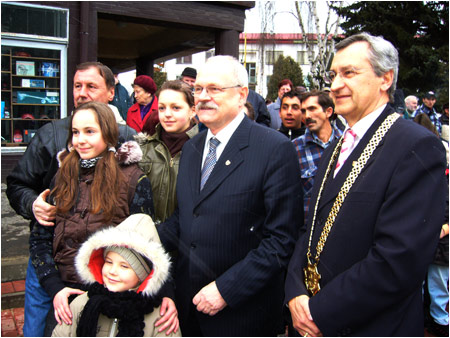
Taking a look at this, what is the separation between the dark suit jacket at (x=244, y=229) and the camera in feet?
7.11

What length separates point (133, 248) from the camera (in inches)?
83.2

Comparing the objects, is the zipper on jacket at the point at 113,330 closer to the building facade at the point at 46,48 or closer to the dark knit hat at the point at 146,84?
the dark knit hat at the point at 146,84

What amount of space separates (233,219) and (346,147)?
704mm

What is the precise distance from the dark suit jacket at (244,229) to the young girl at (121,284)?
25 centimetres

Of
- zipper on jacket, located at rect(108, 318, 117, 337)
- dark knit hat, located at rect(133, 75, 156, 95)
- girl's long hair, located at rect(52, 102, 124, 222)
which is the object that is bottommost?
zipper on jacket, located at rect(108, 318, 117, 337)

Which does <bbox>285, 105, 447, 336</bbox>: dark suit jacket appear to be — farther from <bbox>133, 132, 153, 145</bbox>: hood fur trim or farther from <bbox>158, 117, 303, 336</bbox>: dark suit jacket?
<bbox>133, 132, 153, 145</bbox>: hood fur trim

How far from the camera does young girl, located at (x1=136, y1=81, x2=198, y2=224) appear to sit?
2.95m

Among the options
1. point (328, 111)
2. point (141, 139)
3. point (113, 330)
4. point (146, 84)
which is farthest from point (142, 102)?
point (113, 330)

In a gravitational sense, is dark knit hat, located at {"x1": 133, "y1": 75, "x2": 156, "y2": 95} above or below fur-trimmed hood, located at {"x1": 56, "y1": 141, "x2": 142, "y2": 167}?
above

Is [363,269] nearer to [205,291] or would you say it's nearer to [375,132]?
[375,132]

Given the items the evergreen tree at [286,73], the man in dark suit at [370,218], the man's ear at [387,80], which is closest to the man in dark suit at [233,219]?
the man in dark suit at [370,218]

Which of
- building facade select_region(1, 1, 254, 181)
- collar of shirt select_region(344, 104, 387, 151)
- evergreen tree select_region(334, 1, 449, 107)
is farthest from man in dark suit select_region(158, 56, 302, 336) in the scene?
evergreen tree select_region(334, 1, 449, 107)

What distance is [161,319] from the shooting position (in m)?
2.16

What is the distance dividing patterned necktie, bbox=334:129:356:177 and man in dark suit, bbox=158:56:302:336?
28 centimetres
